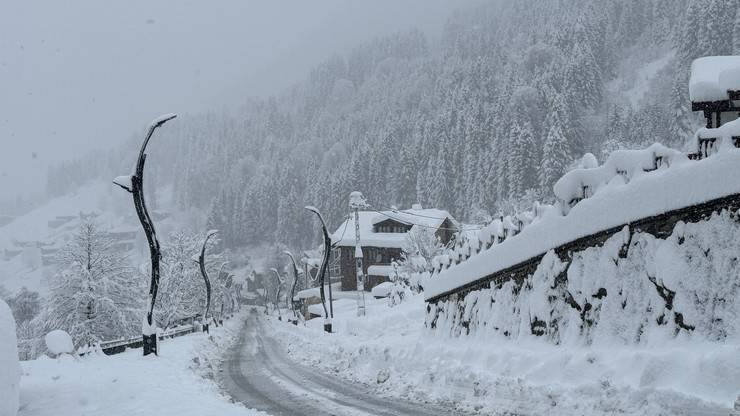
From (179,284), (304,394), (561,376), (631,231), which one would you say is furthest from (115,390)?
(179,284)

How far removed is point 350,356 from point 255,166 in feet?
539

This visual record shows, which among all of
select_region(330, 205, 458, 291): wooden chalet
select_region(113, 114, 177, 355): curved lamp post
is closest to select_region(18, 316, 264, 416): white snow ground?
select_region(113, 114, 177, 355): curved lamp post

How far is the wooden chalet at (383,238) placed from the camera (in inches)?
2665

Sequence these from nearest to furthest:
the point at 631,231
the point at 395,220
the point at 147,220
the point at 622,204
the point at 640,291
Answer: the point at 640,291 < the point at 631,231 < the point at 622,204 < the point at 147,220 < the point at 395,220

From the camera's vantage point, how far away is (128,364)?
1708 cm

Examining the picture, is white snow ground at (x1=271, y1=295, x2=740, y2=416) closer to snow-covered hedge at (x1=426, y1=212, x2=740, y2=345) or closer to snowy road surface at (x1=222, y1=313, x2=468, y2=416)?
snow-covered hedge at (x1=426, y1=212, x2=740, y2=345)

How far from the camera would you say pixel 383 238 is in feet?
228

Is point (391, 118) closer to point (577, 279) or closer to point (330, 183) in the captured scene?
point (330, 183)

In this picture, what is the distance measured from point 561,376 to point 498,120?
82956 mm

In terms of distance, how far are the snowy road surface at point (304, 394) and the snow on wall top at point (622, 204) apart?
4476 mm

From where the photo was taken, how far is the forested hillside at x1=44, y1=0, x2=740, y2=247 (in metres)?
75.9

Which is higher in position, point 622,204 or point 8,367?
point 622,204

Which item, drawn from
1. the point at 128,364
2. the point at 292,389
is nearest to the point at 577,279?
the point at 292,389

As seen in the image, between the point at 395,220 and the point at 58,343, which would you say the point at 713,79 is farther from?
the point at 395,220
